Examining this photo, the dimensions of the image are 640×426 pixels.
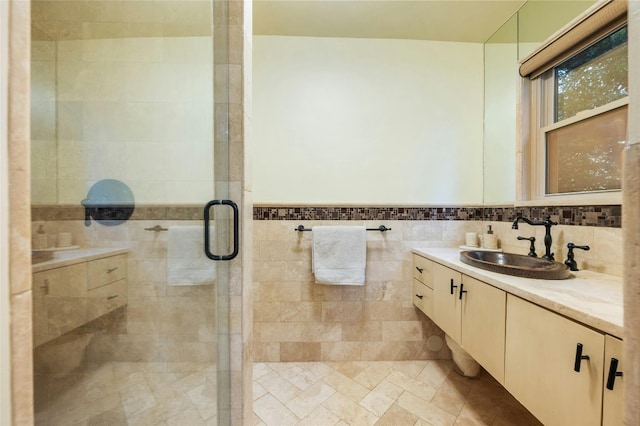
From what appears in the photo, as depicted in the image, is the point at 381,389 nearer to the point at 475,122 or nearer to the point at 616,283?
the point at 616,283

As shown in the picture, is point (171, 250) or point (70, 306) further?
point (171, 250)

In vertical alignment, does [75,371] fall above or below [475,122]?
below

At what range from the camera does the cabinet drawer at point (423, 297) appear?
1.49m

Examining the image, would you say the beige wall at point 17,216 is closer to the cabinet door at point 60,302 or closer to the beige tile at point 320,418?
the cabinet door at point 60,302

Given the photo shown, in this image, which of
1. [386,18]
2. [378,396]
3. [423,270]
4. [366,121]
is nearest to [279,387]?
[378,396]

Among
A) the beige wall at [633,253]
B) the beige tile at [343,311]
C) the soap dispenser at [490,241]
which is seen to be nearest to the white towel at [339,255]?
the beige tile at [343,311]

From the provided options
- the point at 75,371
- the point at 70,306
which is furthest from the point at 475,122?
the point at 75,371

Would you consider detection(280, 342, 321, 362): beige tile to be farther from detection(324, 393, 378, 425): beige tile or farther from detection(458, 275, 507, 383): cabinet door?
detection(458, 275, 507, 383): cabinet door

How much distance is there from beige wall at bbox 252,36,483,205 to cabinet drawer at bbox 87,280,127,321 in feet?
3.17

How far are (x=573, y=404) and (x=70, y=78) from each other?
75.4 inches

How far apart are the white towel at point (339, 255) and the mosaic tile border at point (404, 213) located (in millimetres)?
141

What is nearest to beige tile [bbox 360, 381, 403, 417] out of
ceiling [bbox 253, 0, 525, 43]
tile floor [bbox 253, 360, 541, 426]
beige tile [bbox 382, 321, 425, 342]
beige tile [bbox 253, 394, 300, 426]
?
tile floor [bbox 253, 360, 541, 426]

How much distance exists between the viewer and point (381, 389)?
1433 millimetres

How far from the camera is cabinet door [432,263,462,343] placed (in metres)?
1.24
